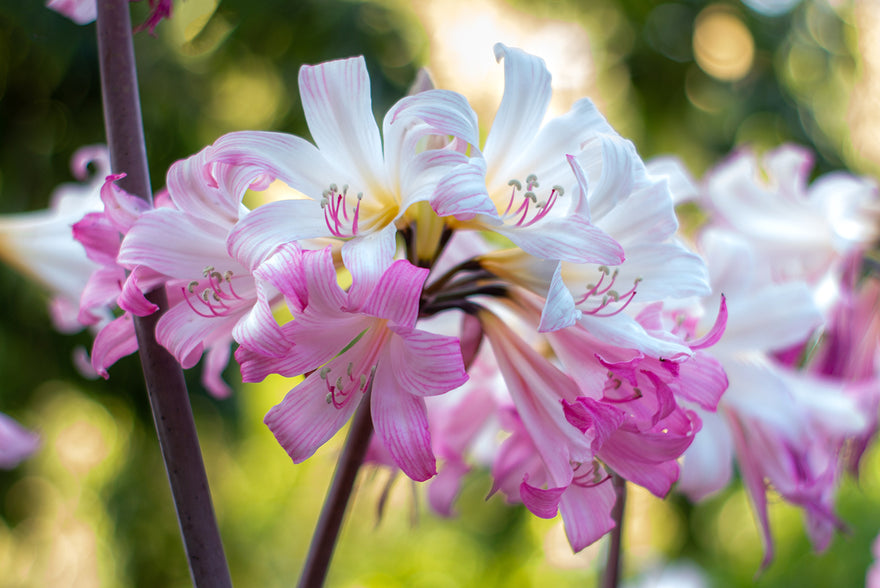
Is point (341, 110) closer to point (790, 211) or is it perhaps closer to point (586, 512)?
point (586, 512)

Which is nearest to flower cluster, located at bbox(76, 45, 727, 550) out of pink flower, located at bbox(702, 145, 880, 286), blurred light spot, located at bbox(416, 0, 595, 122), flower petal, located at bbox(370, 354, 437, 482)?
flower petal, located at bbox(370, 354, 437, 482)

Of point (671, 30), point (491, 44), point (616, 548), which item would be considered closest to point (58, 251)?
point (616, 548)

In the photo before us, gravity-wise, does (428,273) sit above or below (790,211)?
above

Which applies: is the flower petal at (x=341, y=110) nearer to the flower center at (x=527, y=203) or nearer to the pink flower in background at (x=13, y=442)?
the flower center at (x=527, y=203)

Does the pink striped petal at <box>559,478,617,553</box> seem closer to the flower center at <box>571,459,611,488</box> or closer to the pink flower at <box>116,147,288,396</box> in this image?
the flower center at <box>571,459,611,488</box>

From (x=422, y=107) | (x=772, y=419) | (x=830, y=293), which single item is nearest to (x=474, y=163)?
(x=422, y=107)

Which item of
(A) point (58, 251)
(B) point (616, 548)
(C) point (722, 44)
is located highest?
(A) point (58, 251)
